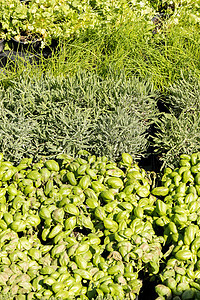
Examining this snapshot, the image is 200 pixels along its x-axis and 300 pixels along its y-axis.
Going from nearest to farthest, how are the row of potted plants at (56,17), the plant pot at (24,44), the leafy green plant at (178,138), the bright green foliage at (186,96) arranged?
the leafy green plant at (178,138) < the bright green foliage at (186,96) < the row of potted plants at (56,17) < the plant pot at (24,44)

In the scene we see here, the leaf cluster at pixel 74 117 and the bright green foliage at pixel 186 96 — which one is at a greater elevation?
the bright green foliage at pixel 186 96

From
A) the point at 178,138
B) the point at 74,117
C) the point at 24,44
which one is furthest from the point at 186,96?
the point at 24,44

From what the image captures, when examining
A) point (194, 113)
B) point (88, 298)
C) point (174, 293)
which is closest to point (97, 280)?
point (88, 298)

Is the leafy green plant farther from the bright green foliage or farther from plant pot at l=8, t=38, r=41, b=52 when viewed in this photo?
plant pot at l=8, t=38, r=41, b=52

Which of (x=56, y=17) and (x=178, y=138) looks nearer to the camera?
(x=178, y=138)

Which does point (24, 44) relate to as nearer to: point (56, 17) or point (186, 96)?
point (56, 17)

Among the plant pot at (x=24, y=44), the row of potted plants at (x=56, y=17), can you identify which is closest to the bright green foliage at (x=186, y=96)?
the row of potted plants at (x=56, y=17)

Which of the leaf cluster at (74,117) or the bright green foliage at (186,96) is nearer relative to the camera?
the leaf cluster at (74,117)

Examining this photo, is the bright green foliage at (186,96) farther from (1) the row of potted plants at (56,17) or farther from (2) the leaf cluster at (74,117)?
(1) the row of potted plants at (56,17)

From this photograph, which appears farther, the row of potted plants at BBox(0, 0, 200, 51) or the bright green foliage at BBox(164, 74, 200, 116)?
the row of potted plants at BBox(0, 0, 200, 51)

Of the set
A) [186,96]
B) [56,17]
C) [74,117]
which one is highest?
[56,17]

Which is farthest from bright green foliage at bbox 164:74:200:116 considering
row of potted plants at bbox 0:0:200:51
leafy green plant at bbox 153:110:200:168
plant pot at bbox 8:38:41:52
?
plant pot at bbox 8:38:41:52

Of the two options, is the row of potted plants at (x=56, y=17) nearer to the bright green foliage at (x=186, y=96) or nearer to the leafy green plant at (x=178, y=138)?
the bright green foliage at (x=186, y=96)

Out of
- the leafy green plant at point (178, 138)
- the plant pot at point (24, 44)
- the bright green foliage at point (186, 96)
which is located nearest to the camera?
the leafy green plant at point (178, 138)
